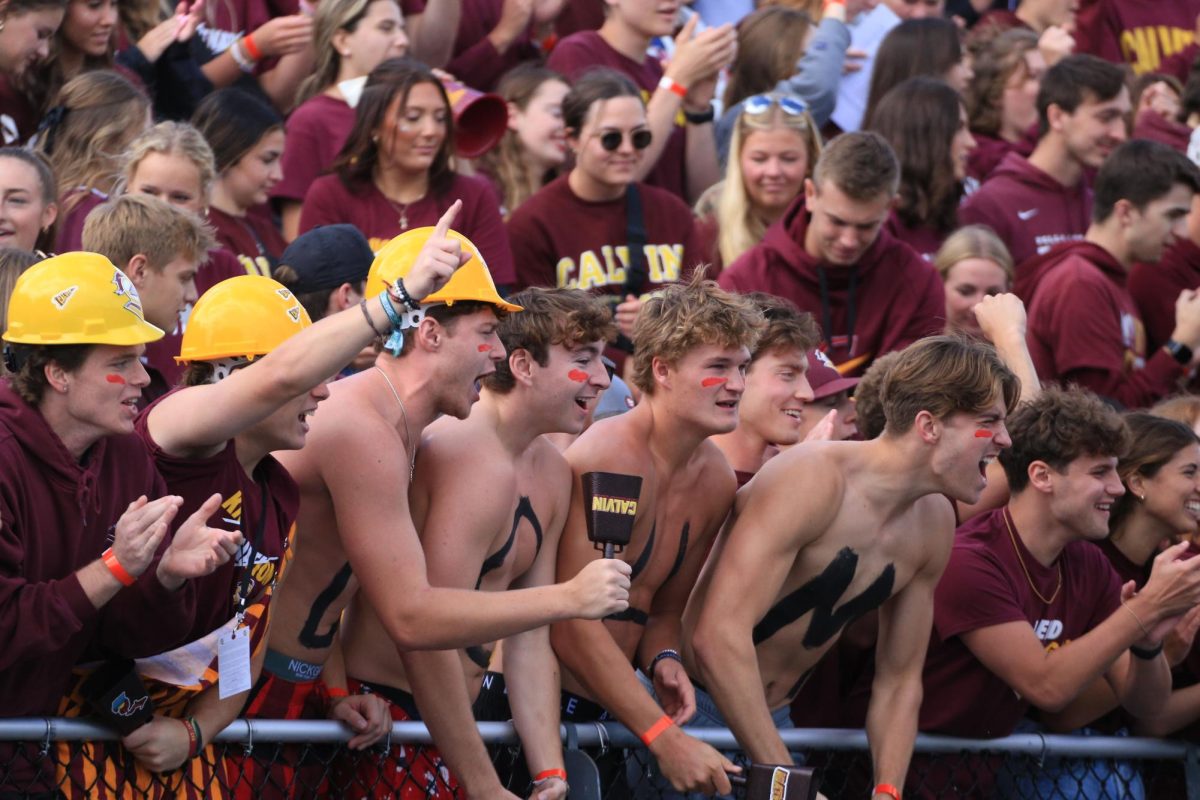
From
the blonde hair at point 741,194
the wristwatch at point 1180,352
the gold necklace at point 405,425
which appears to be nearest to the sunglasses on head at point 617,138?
the blonde hair at point 741,194

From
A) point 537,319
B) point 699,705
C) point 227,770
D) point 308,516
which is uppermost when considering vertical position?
point 537,319

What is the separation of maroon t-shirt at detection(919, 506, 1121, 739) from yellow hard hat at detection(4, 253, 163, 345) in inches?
108

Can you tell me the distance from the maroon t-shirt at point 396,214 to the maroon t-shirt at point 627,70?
6.16ft

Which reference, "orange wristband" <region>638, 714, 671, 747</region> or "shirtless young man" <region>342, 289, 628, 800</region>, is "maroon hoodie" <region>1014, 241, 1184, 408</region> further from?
"orange wristband" <region>638, 714, 671, 747</region>

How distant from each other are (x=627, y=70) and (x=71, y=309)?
17.1 ft

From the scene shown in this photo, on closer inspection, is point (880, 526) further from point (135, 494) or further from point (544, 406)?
point (135, 494)

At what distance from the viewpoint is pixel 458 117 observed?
24.7ft

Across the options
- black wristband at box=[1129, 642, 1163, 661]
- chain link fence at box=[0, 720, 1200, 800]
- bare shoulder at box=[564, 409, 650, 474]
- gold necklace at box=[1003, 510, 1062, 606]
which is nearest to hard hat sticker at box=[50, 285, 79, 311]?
chain link fence at box=[0, 720, 1200, 800]

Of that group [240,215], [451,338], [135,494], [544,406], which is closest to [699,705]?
[544,406]

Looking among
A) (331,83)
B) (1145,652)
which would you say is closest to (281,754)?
(1145,652)

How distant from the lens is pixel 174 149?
6.21 meters

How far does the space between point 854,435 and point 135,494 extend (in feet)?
10.6

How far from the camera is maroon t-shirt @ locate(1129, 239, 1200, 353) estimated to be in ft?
27.1

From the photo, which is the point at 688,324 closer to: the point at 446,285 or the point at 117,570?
the point at 446,285
